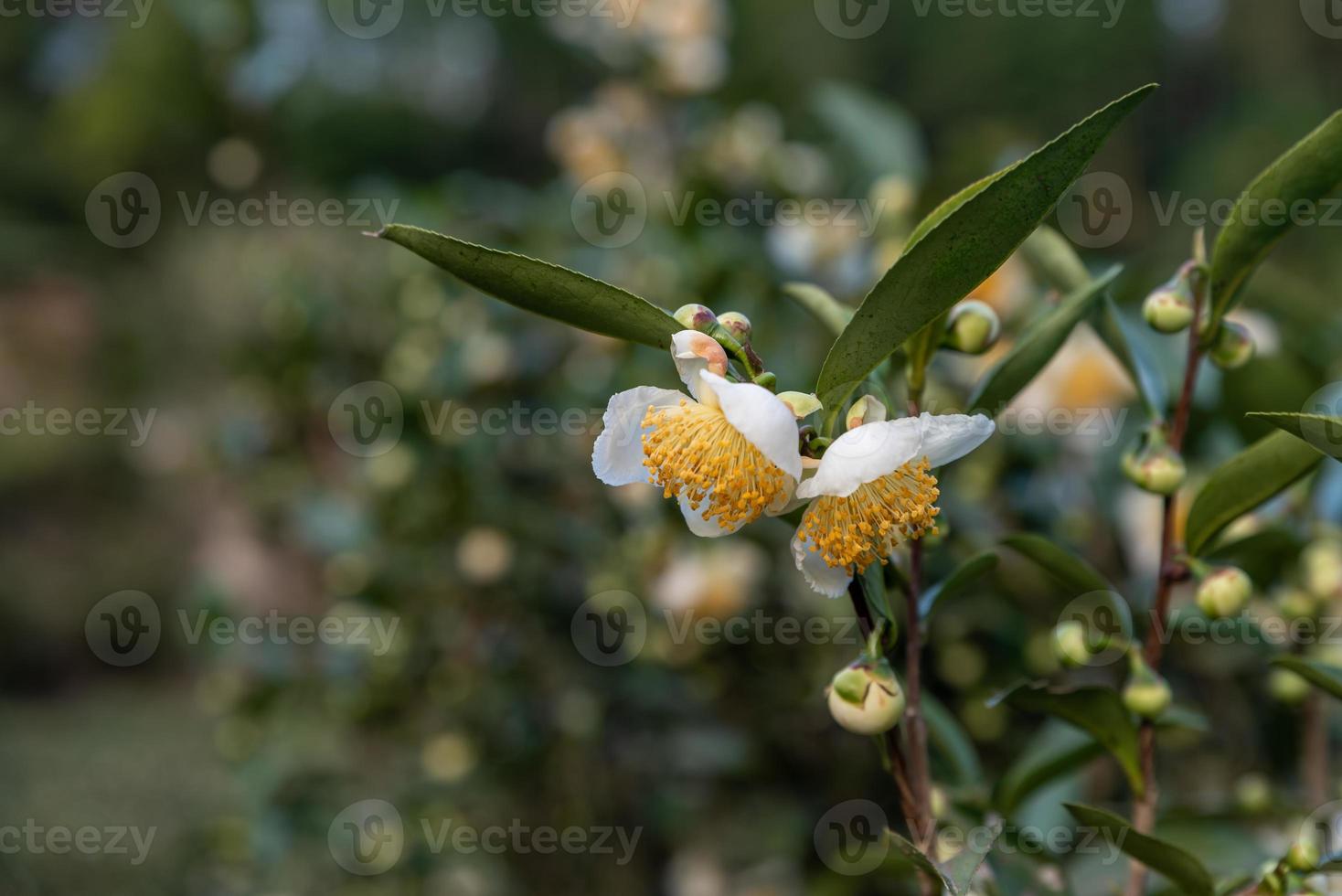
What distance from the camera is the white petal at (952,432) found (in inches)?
17.1

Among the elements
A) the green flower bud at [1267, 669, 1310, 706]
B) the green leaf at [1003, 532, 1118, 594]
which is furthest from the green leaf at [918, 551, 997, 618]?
the green flower bud at [1267, 669, 1310, 706]

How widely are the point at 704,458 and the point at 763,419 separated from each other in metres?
0.08

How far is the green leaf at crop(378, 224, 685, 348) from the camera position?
421 mm

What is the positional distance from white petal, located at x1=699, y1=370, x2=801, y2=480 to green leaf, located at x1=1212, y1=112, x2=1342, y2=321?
0.26 m

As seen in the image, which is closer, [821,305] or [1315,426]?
[1315,426]

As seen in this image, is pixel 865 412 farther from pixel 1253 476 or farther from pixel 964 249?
pixel 1253 476

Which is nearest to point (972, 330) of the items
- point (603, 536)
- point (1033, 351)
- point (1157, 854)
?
point (1033, 351)

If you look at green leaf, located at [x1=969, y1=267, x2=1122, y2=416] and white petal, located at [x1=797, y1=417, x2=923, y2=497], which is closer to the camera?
white petal, located at [x1=797, y1=417, x2=923, y2=497]

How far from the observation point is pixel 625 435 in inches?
19.0

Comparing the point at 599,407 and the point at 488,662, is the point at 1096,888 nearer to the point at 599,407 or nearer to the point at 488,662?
the point at 599,407

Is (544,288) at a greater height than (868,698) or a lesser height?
greater

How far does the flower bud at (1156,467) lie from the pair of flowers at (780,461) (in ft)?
0.50

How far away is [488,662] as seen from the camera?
4.85 ft

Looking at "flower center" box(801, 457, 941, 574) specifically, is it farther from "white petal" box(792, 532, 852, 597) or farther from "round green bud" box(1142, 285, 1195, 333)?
"round green bud" box(1142, 285, 1195, 333)
